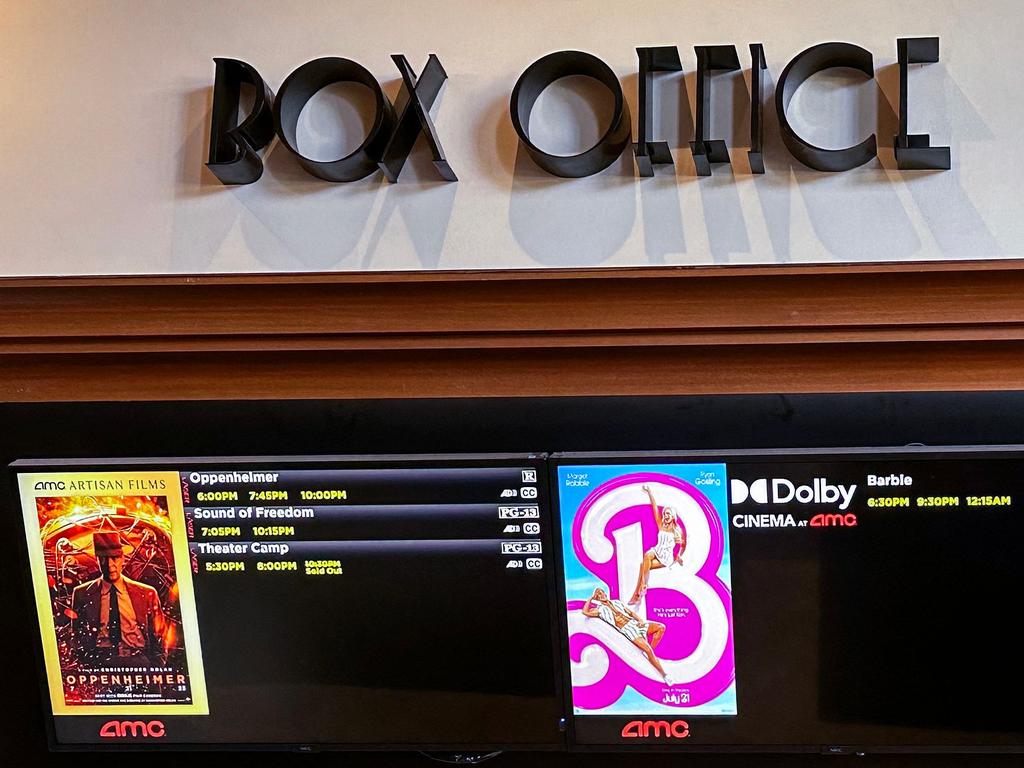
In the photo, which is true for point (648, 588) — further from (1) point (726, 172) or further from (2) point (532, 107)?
(2) point (532, 107)

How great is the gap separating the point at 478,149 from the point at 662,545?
2.73 feet

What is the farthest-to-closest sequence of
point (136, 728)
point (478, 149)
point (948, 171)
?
point (136, 728) < point (478, 149) < point (948, 171)

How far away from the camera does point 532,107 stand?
1.84 m

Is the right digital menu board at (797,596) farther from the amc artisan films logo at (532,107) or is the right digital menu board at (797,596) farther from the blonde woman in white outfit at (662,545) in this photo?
the amc artisan films logo at (532,107)

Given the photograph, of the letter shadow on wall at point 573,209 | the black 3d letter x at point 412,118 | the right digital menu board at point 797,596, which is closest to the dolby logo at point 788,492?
the right digital menu board at point 797,596

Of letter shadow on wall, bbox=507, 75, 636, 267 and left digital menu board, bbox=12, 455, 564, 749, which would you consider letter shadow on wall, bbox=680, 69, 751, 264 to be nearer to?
letter shadow on wall, bbox=507, 75, 636, 267

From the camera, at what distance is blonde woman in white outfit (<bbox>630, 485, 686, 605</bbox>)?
186 cm

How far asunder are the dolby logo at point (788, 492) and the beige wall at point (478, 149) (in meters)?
0.41

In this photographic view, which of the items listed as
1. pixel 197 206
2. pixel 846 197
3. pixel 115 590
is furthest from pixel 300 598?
pixel 846 197

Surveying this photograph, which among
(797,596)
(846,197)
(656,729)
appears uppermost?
(846,197)

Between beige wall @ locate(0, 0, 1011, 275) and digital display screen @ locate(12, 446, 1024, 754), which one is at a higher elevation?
beige wall @ locate(0, 0, 1011, 275)

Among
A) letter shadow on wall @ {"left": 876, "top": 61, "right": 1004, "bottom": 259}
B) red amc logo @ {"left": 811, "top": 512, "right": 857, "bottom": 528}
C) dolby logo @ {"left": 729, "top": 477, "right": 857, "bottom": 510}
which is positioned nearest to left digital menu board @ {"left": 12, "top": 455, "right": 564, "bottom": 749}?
dolby logo @ {"left": 729, "top": 477, "right": 857, "bottom": 510}

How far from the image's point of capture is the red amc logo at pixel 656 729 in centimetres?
193

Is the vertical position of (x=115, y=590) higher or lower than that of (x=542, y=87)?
lower
